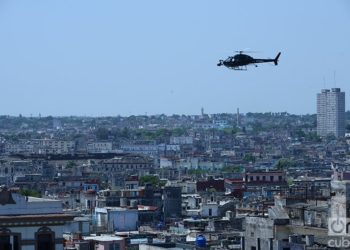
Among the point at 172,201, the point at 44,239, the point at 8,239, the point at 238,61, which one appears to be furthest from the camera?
the point at 172,201

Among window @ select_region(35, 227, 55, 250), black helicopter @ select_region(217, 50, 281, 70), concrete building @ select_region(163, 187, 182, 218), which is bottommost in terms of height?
concrete building @ select_region(163, 187, 182, 218)

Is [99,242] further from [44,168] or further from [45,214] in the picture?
[44,168]

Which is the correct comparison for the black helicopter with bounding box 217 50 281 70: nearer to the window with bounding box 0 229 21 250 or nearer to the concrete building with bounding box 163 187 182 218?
the window with bounding box 0 229 21 250

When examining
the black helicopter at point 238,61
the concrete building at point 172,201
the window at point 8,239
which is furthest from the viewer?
the concrete building at point 172,201

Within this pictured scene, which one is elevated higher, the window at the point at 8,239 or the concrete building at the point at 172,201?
the window at the point at 8,239

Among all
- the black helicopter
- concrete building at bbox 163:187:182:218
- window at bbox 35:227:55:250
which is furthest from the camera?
concrete building at bbox 163:187:182:218

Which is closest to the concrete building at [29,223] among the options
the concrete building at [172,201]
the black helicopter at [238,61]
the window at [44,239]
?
the window at [44,239]

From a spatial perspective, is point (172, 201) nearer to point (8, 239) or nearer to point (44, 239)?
point (44, 239)

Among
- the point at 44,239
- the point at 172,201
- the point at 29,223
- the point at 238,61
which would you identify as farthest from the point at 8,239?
the point at 172,201

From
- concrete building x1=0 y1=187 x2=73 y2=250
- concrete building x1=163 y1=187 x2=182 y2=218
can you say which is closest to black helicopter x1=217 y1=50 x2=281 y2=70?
concrete building x1=0 y1=187 x2=73 y2=250

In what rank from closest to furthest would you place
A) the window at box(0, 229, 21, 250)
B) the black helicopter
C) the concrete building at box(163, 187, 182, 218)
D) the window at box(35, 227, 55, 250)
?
the window at box(0, 229, 21, 250)
the window at box(35, 227, 55, 250)
the black helicopter
the concrete building at box(163, 187, 182, 218)

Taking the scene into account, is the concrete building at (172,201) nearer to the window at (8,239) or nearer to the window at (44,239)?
the window at (44,239)
